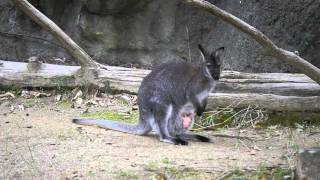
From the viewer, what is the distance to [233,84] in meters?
7.16

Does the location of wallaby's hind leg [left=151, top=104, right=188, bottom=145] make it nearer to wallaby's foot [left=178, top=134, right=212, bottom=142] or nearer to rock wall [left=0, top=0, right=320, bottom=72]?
wallaby's foot [left=178, top=134, right=212, bottom=142]

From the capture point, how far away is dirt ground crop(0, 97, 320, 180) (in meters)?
5.12

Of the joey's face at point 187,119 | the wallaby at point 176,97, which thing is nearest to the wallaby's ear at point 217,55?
the wallaby at point 176,97

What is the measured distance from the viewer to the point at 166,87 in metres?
6.29

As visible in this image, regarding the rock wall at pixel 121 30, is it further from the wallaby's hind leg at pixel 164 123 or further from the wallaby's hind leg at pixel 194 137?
the wallaby's hind leg at pixel 164 123

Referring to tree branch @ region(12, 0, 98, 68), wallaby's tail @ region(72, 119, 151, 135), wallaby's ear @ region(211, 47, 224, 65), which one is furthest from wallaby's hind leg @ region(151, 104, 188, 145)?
→ tree branch @ region(12, 0, 98, 68)

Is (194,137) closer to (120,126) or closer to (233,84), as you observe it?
(120,126)

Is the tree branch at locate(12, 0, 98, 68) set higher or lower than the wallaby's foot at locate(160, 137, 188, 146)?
higher

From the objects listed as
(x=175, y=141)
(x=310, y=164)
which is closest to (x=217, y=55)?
(x=175, y=141)

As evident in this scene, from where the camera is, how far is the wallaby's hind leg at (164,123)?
6.19 metres

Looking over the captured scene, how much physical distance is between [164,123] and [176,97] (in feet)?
0.99

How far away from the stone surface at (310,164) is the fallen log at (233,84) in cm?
216

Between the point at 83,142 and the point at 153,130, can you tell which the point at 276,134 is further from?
the point at 83,142

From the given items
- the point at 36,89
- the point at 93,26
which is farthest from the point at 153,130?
the point at 93,26
